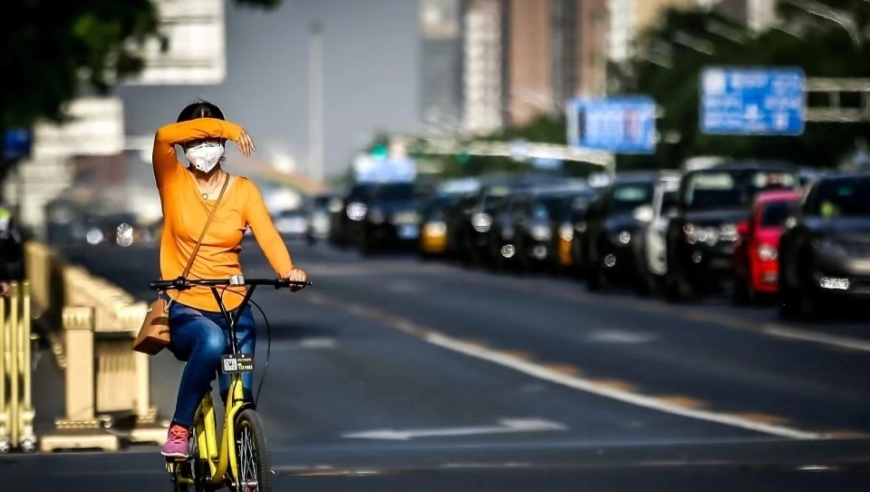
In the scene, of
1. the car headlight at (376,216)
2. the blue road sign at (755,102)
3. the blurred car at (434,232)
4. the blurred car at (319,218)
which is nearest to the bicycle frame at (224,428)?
the blurred car at (434,232)

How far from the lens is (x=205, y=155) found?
34.1 feet

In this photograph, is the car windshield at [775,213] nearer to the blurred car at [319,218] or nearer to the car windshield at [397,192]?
the car windshield at [397,192]

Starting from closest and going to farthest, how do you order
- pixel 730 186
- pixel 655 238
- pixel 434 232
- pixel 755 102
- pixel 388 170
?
pixel 730 186 → pixel 655 238 → pixel 434 232 → pixel 755 102 → pixel 388 170

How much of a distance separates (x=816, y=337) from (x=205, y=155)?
53.2ft

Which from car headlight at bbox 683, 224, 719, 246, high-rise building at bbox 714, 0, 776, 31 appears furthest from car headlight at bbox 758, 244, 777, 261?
high-rise building at bbox 714, 0, 776, 31

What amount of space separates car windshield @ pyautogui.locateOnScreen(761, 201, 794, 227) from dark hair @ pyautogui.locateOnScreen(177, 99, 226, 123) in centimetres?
2211

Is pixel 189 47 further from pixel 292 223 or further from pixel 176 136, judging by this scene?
pixel 292 223

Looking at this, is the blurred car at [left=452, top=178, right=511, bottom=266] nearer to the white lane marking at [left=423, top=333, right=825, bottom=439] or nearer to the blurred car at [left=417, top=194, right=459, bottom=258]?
the blurred car at [left=417, top=194, right=459, bottom=258]

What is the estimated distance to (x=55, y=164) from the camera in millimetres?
127938

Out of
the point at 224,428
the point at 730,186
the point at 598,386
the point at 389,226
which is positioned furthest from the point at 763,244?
the point at 389,226

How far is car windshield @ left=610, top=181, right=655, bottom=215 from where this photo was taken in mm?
40406

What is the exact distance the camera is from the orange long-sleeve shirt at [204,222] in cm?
1043

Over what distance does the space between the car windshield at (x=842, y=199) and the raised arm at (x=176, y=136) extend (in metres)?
18.9

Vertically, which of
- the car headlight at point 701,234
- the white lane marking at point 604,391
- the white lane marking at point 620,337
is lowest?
the white lane marking at point 604,391
